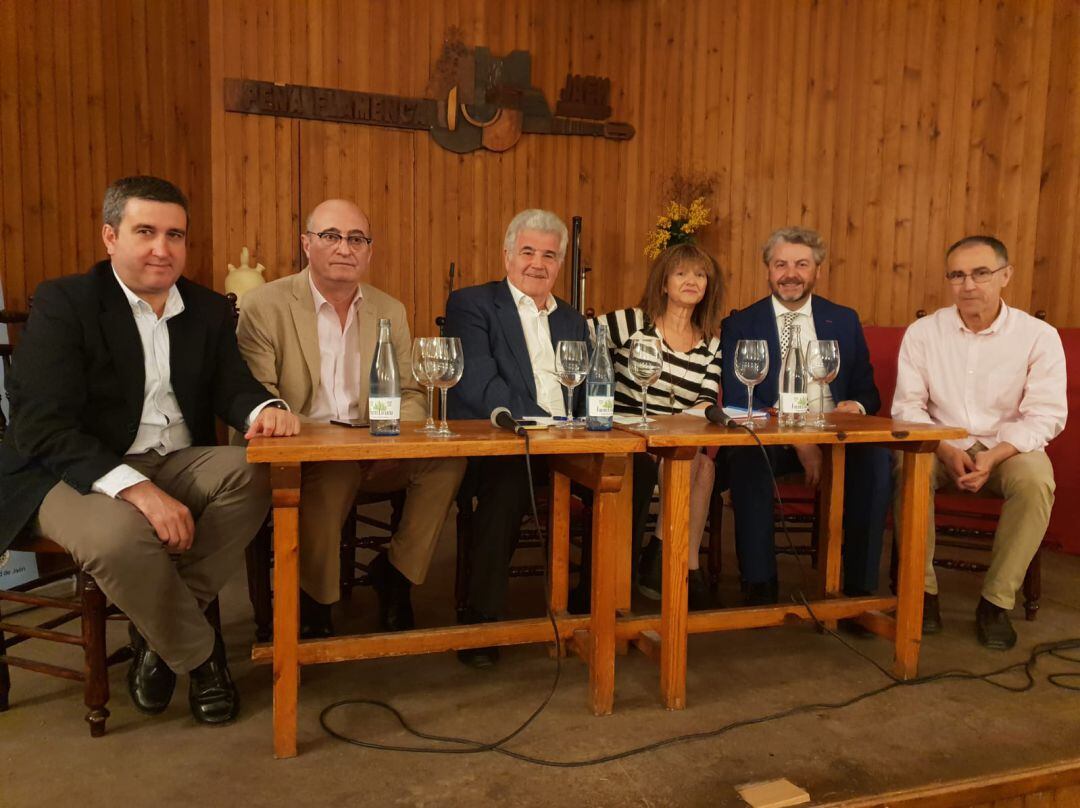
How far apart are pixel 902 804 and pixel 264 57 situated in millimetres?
4698

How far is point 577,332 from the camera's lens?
2725 millimetres

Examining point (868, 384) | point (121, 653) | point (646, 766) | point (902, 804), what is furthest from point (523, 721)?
point (868, 384)

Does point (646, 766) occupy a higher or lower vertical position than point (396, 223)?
lower

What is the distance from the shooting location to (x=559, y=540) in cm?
227

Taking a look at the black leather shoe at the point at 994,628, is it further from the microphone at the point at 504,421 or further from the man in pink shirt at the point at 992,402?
the microphone at the point at 504,421

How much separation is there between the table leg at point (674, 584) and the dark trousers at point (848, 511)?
2.16 feet

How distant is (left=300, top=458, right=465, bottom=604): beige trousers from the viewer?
82.5 inches

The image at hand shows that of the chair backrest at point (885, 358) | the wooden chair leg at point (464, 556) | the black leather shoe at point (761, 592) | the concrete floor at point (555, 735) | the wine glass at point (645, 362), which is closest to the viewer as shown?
the concrete floor at point (555, 735)

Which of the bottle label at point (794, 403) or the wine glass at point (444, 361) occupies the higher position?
the wine glass at point (444, 361)

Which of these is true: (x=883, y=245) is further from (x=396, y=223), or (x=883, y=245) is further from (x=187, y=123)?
(x=187, y=123)

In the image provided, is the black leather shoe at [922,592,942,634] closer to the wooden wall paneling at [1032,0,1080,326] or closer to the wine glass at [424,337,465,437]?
the wine glass at [424,337,465,437]

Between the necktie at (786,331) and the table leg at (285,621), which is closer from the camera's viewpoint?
the table leg at (285,621)

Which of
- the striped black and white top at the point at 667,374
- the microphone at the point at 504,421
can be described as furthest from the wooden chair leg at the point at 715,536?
the microphone at the point at 504,421

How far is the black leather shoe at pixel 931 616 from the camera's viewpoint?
2.58 m
